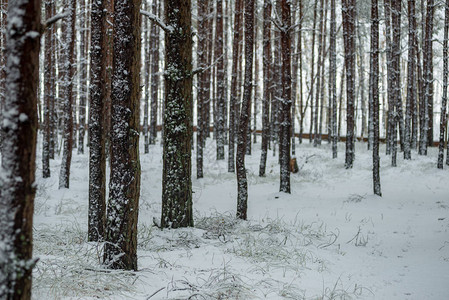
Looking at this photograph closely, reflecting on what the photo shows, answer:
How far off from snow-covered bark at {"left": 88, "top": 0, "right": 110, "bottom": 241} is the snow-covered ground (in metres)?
0.49

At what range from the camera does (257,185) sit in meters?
12.0

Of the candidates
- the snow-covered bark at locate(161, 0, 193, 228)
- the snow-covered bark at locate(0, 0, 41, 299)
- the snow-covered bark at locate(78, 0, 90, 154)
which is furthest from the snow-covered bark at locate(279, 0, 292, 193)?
the snow-covered bark at locate(0, 0, 41, 299)

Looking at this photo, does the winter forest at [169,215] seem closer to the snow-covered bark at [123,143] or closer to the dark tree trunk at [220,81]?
the snow-covered bark at [123,143]

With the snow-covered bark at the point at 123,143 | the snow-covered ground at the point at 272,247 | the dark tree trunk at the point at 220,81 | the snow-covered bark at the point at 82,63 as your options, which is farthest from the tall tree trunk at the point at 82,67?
the snow-covered bark at the point at 123,143

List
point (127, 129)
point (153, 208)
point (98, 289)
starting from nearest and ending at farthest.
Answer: point (98, 289)
point (127, 129)
point (153, 208)

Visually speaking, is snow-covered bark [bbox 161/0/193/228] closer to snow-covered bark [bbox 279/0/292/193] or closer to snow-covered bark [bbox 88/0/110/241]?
snow-covered bark [bbox 88/0/110/241]

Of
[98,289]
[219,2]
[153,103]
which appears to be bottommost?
[98,289]

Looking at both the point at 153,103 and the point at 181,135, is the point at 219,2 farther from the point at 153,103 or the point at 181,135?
the point at 181,135

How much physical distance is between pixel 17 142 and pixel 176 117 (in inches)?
163

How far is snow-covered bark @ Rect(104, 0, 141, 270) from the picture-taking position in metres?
3.81

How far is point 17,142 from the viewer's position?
6.41 ft

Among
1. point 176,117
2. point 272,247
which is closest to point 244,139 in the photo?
point 176,117

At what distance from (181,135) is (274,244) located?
95.3 inches

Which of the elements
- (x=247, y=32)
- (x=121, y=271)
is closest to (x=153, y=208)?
(x=247, y=32)
